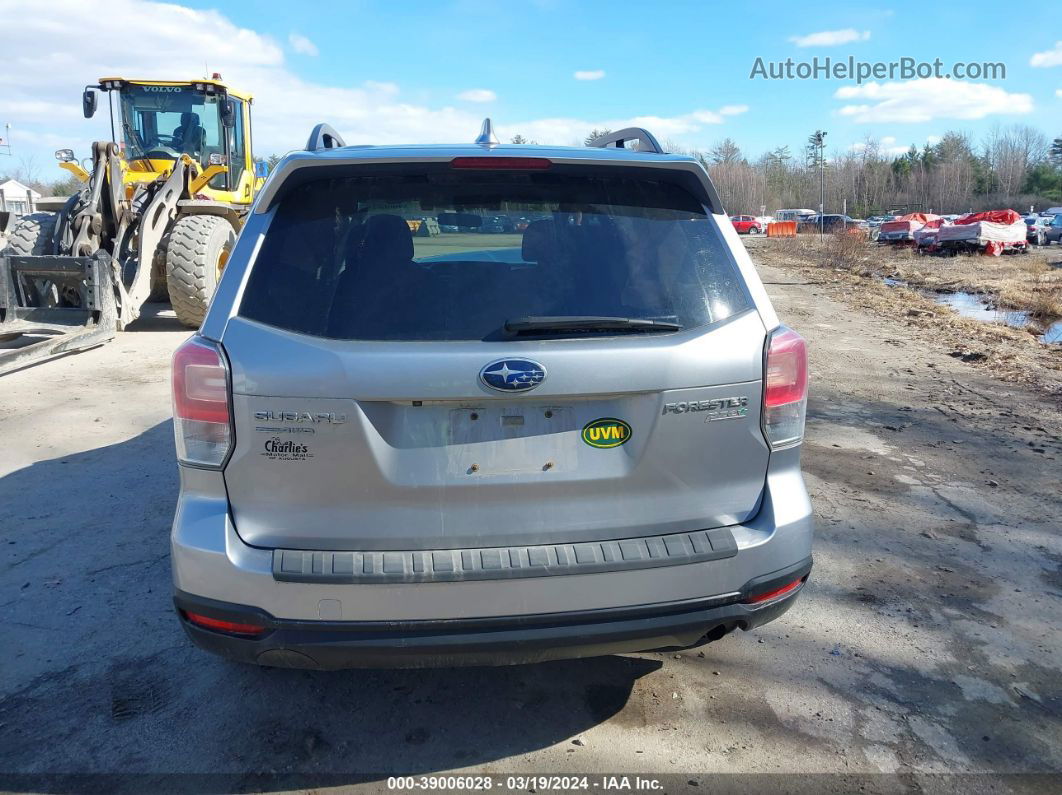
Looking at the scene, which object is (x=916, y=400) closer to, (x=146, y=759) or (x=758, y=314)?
(x=758, y=314)

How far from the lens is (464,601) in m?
2.42

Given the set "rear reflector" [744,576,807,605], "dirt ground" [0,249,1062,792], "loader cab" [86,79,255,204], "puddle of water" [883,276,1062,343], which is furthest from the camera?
"puddle of water" [883,276,1062,343]

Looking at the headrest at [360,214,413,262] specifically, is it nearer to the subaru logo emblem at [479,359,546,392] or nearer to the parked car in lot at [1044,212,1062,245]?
the subaru logo emblem at [479,359,546,392]

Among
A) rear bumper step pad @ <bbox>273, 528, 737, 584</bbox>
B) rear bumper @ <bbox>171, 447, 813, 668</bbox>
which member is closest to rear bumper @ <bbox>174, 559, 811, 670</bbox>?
rear bumper @ <bbox>171, 447, 813, 668</bbox>

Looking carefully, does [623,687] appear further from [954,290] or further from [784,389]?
[954,290]

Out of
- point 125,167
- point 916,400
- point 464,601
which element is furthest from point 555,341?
point 125,167

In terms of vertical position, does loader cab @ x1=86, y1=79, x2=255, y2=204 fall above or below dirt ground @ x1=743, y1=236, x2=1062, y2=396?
above

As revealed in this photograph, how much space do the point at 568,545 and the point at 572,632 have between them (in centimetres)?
26

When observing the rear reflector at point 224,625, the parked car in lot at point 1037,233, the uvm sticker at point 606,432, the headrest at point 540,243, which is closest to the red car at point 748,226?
A: the parked car in lot at point 1037,233

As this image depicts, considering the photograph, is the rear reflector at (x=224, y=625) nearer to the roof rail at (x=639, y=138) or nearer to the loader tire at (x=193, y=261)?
the roof rail at (x=639, y=138)

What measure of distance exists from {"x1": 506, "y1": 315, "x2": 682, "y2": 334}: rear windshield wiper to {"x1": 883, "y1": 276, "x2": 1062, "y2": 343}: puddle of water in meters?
12.5

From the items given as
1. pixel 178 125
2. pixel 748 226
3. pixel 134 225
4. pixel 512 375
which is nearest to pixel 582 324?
pixel 512 375

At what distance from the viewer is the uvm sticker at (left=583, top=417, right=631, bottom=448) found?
8.25 ft

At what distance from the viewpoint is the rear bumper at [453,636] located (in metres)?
2.42
